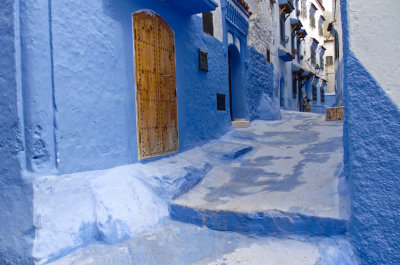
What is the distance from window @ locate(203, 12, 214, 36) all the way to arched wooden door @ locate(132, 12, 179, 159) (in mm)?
1672

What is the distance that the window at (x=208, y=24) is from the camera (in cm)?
653

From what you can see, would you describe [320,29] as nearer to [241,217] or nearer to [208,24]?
[208,24]

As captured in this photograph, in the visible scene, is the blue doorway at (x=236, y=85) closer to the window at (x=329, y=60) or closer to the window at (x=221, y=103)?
the window at (x=221, y=103)

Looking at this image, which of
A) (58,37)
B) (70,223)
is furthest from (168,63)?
(70,223)

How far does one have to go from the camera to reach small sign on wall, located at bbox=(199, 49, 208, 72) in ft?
19.8

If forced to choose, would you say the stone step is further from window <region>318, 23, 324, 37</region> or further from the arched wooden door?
window <region>318, 23, 324, 37</region>

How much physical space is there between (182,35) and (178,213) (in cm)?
335

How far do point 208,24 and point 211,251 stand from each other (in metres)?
5.24

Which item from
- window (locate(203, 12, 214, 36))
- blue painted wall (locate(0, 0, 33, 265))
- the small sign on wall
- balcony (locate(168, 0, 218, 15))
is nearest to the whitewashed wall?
blue painted wall (locate(0, 0, 33, 265))

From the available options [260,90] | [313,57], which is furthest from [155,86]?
[313,57]

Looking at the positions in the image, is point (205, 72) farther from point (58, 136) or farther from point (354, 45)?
point (354, 45)

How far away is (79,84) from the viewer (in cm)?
335

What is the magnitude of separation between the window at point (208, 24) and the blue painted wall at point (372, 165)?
4.49m

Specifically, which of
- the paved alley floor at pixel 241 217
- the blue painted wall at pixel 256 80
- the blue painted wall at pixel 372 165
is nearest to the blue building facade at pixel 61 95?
the paved alley floor at pixel 241 217
